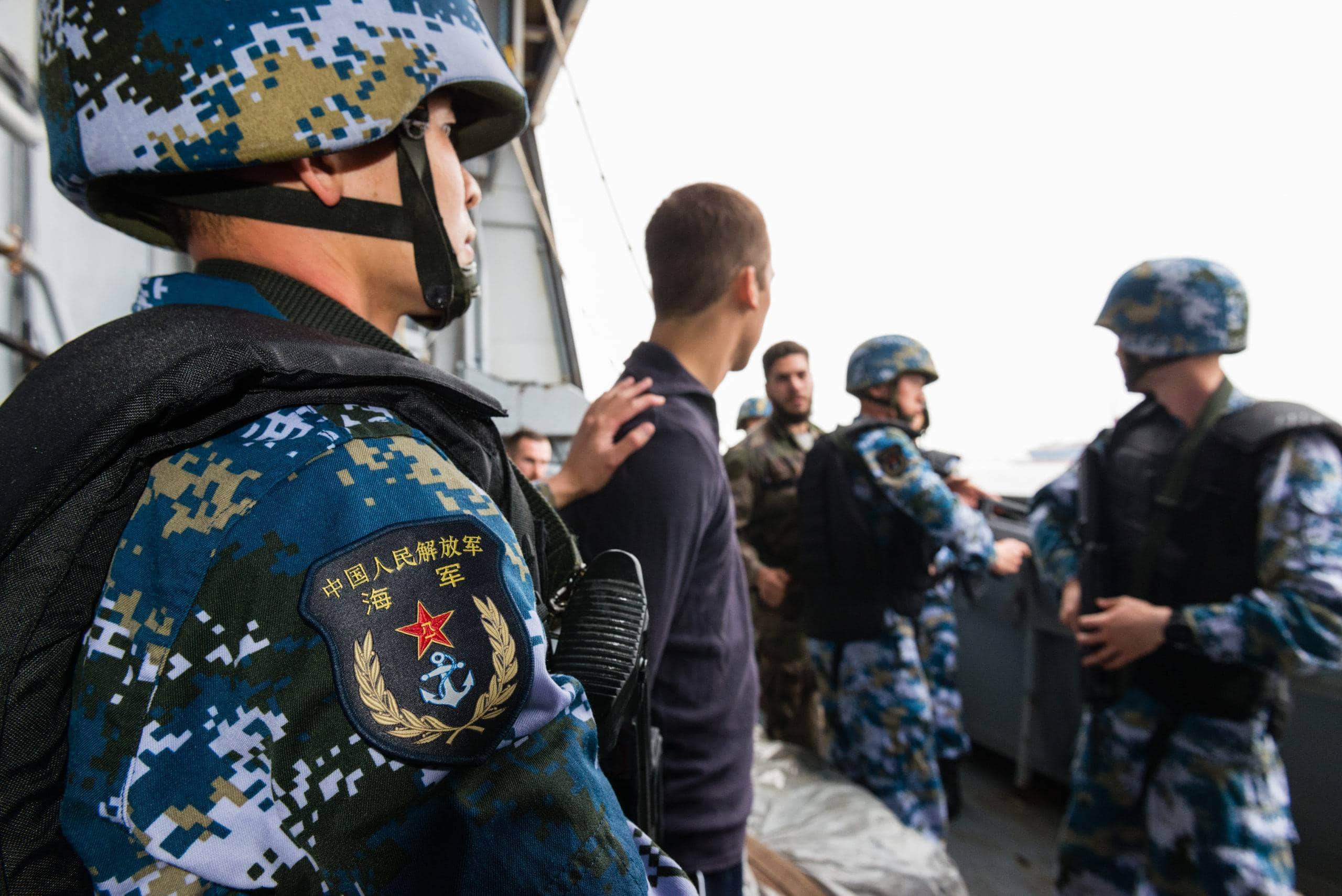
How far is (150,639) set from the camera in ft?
1.62

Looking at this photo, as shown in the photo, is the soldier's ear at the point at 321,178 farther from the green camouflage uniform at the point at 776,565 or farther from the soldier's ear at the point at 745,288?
the green camouflage uniform at the point at 776,565

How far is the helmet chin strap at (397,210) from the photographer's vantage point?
70 cm

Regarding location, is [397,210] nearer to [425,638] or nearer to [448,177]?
[448,177]

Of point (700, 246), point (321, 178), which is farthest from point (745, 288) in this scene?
point (321, 178)

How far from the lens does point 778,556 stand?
3.59m

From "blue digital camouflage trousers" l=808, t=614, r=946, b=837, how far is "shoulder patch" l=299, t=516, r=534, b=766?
7.82 ft

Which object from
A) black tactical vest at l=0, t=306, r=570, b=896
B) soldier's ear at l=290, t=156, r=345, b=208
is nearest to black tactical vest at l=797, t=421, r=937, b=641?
soldier's ear at l=290, t=156, r=345, b=208

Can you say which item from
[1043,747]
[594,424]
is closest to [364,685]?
[594,424]

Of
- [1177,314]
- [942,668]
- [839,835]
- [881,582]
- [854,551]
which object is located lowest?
[942,668]

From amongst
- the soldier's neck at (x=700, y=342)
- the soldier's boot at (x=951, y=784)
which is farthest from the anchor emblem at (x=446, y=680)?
the soldier's boot at (x=951, y=784)

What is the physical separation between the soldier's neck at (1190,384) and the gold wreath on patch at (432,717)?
6.72 ft

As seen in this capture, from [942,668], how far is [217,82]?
335 centimetres

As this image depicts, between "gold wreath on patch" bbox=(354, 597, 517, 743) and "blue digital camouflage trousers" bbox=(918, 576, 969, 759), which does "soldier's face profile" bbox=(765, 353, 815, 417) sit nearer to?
"blue digital camouflage trousers" bbox=(918, 576, 969, 759)

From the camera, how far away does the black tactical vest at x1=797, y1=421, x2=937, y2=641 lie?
266 centimetres
